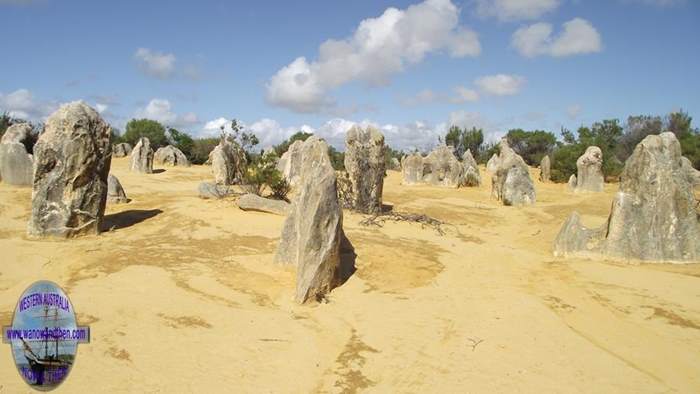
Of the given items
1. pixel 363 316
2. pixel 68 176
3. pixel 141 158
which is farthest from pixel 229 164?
pixel 363 316

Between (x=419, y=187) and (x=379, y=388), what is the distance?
706 inches

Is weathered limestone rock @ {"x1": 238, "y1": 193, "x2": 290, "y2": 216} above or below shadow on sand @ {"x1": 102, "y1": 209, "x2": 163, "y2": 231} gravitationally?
above

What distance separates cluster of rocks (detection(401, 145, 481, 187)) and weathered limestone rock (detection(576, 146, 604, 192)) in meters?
4.79

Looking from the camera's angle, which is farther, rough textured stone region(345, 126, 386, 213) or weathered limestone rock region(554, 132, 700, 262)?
rough textured stone region(345, 126, 386, 213)

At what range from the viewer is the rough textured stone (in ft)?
40.2

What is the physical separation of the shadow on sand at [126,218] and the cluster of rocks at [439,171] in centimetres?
1388

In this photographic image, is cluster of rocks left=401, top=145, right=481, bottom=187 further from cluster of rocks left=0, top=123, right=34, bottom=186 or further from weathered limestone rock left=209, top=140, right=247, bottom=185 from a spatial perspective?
cluster of rocks left=0, top=123, right=34, bottom=186

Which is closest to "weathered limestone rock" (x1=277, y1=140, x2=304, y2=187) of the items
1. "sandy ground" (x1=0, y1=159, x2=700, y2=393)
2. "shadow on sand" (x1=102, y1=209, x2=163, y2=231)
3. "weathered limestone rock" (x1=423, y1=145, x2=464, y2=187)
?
"weathered limestone rock" (x1=423, y1=145, x2=464, y2=187)

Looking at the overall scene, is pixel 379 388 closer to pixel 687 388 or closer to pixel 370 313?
pixel 370 313

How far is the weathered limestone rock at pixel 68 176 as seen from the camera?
8.19 m

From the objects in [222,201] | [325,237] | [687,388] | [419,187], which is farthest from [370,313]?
[419,187]

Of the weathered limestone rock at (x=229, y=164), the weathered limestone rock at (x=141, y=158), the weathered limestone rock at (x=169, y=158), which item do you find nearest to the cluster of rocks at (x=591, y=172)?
the weathered limestone rock at (x=229, y=164)

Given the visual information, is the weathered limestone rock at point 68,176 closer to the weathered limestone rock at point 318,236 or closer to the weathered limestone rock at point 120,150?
the weathered limestone rock at point 318,236

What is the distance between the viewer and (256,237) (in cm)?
871
